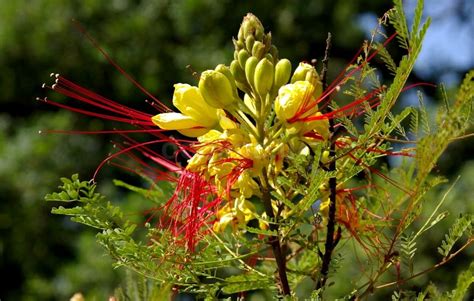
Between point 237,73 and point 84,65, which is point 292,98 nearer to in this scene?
point 237,73

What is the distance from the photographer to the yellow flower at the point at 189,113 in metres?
1.07

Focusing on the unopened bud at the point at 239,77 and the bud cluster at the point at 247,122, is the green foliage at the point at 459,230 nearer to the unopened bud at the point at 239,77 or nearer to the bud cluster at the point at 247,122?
the bud cluster at the point at 247,122

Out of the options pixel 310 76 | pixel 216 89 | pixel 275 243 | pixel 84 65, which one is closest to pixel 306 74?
pixel 310 76

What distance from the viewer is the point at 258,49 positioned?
1067 mm

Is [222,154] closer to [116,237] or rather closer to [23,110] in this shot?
[116,237]

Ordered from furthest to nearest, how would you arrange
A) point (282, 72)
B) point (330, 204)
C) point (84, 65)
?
point (84, 65) → point (282, 72) → point (330, 204)

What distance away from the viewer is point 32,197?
511 cm

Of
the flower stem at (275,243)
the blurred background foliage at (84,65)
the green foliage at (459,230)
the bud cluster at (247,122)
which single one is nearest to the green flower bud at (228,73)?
the bud cluster at (247,122)

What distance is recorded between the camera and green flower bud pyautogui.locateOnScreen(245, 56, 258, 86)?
3.42 feet

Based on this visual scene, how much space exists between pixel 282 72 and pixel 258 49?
5 cm

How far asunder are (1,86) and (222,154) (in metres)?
5.41

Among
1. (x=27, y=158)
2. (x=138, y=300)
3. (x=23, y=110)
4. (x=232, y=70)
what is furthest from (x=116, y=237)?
(x=23, y=110)

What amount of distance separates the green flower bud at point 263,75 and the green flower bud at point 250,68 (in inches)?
0.6

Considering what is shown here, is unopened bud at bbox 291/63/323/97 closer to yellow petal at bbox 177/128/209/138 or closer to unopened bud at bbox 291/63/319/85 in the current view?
unopened bud at bbox 291/63/319/85
